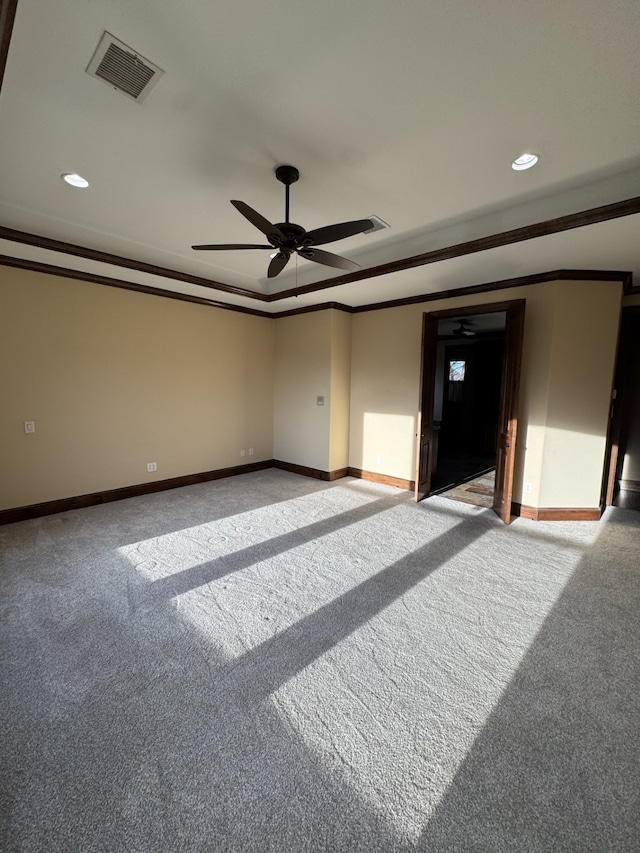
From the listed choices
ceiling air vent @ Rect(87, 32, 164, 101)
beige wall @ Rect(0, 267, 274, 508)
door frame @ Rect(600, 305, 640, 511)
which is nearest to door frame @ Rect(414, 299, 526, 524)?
door frame @ Rect(600, 305, 640, 511)

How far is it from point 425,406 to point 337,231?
115 inches

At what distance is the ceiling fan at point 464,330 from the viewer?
6.62m

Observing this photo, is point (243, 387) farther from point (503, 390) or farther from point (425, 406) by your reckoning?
point (503, 390)

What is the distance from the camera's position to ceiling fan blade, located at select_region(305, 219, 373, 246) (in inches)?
90.4

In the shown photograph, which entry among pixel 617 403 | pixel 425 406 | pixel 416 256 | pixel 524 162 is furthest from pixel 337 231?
pixel 617 403

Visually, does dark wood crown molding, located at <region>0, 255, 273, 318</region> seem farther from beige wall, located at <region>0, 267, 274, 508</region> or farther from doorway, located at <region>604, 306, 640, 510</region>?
doorway, located at <region>604, 306, 640, 510</region>

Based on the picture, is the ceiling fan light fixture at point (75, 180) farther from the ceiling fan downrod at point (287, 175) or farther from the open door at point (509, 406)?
the open door at point (509, 406)

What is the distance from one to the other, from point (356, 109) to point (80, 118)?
1.52m

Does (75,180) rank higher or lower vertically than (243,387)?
higher

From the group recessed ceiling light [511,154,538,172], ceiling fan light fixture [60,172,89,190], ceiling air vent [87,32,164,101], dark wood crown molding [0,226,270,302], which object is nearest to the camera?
ceiling air vent [87,32,164,101]

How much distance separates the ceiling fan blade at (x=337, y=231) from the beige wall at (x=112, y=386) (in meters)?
3.02

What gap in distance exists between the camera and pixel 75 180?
263 cm

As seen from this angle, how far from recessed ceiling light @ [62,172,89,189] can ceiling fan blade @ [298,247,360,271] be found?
1.62 m

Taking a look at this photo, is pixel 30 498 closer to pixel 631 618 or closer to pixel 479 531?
pixel 479 531
